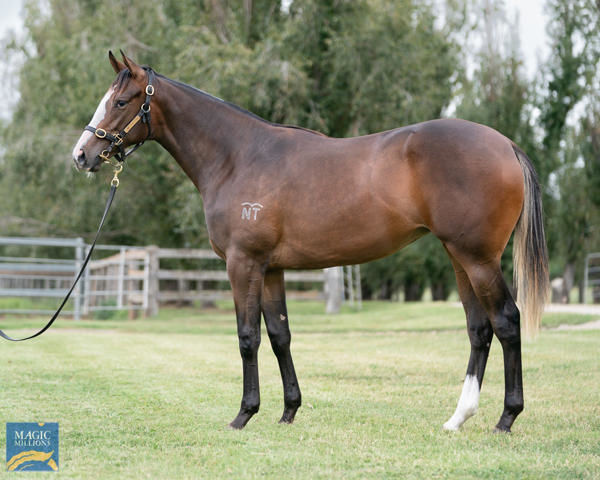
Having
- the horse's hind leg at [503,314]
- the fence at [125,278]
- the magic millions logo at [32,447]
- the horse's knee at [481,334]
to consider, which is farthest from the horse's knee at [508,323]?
the fence at [125,278]

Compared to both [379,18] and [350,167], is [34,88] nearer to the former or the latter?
[379,18]

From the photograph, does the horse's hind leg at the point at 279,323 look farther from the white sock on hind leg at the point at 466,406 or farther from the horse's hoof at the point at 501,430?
the horse's hoof at the point at 501,430

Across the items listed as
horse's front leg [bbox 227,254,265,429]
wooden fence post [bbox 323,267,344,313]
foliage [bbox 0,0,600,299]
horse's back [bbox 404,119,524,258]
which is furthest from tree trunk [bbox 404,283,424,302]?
horse's back [bbox 404,119,524,258]

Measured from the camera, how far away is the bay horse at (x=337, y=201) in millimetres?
4328

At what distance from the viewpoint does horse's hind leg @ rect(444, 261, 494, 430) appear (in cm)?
461

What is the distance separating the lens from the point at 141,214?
862 inches

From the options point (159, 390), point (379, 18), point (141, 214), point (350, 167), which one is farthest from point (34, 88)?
point (350, 167)

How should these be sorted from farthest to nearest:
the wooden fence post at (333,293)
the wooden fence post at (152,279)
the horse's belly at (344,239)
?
the wooden fence post at (333,293) < the wooden fence post at (152,279) < the horse's belly at (344,239)

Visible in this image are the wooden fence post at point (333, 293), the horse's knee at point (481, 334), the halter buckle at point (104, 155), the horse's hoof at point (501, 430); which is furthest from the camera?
the wooden fence post at point (333, 293)

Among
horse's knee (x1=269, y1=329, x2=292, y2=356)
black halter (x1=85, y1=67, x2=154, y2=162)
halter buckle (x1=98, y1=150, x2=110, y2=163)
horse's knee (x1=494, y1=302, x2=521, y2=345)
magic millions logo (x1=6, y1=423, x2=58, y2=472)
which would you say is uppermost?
black halter (x1=85, y1=67, x2=154, y2=162)

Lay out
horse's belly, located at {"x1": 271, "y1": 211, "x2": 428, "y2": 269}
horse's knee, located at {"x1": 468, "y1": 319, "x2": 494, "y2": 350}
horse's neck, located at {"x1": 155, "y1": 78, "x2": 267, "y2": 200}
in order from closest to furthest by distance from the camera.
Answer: horse's belly, located at {"x1": 271, "y1": 211, "x2": 428, "y2": 269} < horse's knee, located at {"x1": 468, "y1": 319, "x2": 494, "y2": 350} < horse's neck, located at {"x1": 155, "y1": 78, "x2": 267, "y2": 200}

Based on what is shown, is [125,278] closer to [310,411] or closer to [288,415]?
[310,411]

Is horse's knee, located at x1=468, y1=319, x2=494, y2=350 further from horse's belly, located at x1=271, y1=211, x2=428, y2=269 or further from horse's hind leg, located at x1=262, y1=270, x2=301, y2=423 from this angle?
horse's hind leg, located at x1=262, y1=270, x2=301, y2=423

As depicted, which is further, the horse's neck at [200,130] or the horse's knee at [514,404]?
the horse's neck at [200,130]
